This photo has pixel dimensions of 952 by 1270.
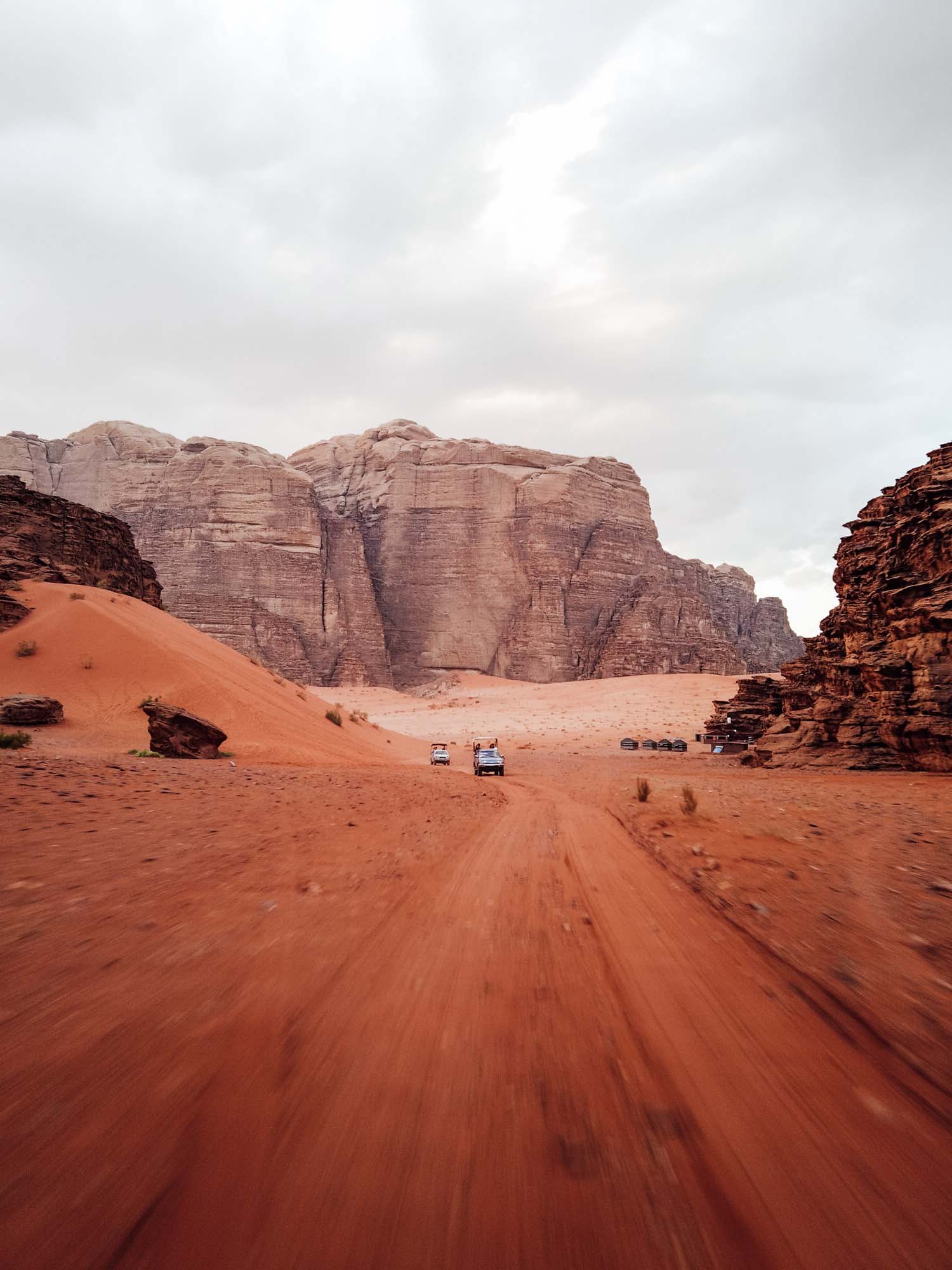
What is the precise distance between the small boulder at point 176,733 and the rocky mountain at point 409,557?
189 ft

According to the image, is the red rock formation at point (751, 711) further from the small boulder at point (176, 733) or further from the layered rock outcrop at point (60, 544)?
the layered rock outcrop at point (60, 544)

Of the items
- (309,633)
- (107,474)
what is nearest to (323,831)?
(309,633)

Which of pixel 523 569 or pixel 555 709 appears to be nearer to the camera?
pixel 555 709

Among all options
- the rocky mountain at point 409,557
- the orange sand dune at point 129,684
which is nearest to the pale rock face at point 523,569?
the rocky mountain at point 409,557

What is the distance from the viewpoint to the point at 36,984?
7.25 feet

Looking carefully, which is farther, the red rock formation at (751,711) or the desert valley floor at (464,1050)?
the red rock formation at (751,711)

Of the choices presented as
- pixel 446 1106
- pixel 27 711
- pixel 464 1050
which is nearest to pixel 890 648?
pixel 464 1050

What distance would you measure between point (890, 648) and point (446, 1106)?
1611 centimetres

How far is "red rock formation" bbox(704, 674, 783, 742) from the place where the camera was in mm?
25094

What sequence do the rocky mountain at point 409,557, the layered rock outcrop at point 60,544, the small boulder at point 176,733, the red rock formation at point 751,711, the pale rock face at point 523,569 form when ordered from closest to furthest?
the small boulder at point 176,733 → the layered rock outcrop at point 60,544 → the red rock formation at point 751,711 → the rocky mountain at point 409,557 → the pale rock face at point 523,569

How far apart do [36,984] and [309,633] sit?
71.8 m

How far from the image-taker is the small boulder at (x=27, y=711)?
1259 centimetres

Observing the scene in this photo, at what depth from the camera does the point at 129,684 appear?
643 inches

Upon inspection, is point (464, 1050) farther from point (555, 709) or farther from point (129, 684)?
point (555, 709)
